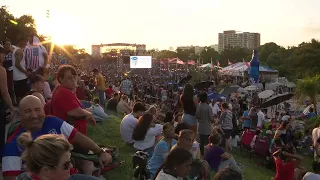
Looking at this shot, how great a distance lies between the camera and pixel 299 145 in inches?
570

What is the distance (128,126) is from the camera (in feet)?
28.8

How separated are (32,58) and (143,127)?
9.47 feet

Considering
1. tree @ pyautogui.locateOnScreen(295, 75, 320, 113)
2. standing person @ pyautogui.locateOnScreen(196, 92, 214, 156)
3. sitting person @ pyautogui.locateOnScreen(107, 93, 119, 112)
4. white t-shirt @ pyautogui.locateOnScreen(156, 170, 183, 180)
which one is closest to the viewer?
white t-shirt @ pyautogui.locateOnScreen(156, 170, 183, 180)

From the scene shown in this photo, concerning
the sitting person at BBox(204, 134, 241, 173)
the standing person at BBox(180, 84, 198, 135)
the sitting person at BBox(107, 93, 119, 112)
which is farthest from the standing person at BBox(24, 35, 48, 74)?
the sitting person at BBox(107, 93, 119, 112)

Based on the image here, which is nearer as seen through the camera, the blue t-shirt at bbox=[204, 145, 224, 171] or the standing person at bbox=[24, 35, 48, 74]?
the blue t-shirt at bbox=[204, 145, 224, 171]

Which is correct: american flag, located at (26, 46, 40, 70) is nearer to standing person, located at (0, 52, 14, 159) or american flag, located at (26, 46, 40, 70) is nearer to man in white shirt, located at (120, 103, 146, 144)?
man in white shirt, located at (120, 103, 146, 144)

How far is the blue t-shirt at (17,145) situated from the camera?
304 centimetres

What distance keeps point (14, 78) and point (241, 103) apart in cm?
1639

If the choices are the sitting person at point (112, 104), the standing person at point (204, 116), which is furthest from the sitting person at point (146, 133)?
the sitting person at point (112, 104)

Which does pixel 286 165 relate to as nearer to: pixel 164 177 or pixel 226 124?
pixel 226 124

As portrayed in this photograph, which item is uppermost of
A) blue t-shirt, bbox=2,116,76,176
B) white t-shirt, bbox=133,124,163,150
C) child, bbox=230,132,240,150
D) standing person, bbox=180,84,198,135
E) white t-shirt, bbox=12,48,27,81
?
white t-shirt, bbox=12,48,27,81

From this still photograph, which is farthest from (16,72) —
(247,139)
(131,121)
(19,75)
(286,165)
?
(247,139)

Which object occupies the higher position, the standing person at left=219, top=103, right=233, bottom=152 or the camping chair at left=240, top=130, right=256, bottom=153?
the standing person at left=219, top=103, right=233, bottom=152

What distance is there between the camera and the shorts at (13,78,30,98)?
7.24 meters
